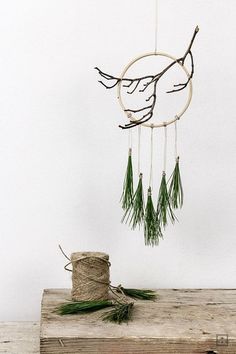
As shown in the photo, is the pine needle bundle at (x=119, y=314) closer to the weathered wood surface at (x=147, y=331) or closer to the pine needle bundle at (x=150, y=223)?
the weathered wood surface at (x=147, y=331)

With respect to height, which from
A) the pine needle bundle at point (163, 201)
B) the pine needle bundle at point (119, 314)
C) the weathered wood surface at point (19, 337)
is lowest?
the weathered wood surface at point (19, 337)

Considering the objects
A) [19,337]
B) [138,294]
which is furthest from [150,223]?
[19,337]

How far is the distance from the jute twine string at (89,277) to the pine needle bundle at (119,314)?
87mm

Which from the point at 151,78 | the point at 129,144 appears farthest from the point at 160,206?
the point at 151,78

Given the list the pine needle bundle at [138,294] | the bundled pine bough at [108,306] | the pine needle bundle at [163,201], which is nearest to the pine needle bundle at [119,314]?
the bundled pine bough at [108,306]

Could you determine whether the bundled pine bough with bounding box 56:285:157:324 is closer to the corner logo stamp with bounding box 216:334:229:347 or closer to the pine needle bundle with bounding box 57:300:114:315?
the pine needle bundle with bounding box 57:300:114:315

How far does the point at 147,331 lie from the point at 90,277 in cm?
23

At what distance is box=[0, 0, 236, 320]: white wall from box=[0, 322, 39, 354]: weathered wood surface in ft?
0.25

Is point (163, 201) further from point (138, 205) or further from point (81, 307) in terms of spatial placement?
point (81, 307)

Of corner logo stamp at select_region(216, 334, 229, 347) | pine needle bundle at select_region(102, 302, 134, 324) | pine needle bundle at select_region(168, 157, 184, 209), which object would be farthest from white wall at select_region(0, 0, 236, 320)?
corner logo stamp at select_region(216, 334, 229, 347)

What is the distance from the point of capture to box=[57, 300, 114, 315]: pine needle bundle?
1354 mm

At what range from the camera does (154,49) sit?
1.63m

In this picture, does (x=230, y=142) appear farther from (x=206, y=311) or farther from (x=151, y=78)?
(x=206, y=311)

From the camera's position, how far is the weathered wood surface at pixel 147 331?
1.20 metres
